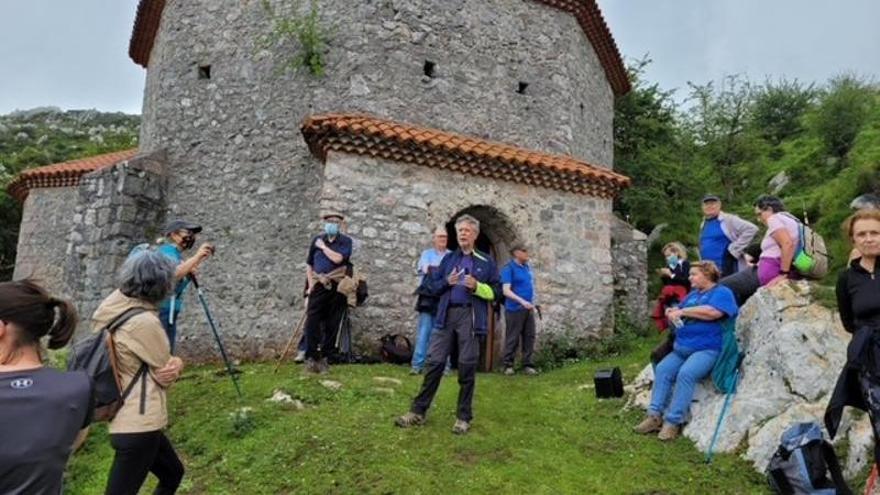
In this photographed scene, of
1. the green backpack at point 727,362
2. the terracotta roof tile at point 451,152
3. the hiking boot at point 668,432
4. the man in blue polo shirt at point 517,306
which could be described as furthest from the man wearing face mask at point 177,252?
the green backpack at point 727,362

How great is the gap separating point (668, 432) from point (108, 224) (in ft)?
30.2

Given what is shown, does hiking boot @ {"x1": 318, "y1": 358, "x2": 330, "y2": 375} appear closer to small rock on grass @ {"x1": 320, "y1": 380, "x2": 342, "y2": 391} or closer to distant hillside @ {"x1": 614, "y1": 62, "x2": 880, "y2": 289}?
small rock on grass @ {"x1": 320, "y1": 380, "x2": 342, "y2": 391}

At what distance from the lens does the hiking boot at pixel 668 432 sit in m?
6.46

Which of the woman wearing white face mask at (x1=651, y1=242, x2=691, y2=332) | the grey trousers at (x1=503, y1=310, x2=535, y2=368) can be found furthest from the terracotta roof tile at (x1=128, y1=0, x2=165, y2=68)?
the woman wearing white face mask at (x1=651, y1=242, x2=691, y2=332)

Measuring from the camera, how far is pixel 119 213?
37.5 ft

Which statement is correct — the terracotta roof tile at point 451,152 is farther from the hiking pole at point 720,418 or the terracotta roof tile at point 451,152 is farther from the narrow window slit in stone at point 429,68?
the hiking pole at point 720,418

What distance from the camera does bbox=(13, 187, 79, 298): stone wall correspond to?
1672cm

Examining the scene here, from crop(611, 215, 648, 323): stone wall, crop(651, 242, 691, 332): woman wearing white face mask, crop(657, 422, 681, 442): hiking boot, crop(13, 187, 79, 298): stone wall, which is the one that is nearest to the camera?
crop(657, 422, 681, 442): hiking boot

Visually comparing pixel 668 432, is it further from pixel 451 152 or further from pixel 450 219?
pixel 451 152

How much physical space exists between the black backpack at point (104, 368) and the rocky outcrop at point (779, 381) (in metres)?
4.80

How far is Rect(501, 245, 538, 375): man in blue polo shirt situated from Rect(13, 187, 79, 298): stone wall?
1182cm

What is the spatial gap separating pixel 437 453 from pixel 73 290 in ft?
27.0

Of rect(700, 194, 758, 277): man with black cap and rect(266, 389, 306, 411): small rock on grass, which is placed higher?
rect(700, 194, 758, 277): man with black cap

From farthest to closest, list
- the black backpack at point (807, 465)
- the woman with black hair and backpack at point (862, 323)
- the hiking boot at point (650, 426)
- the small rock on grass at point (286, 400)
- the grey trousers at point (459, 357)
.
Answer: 1. the small rock on grass at point (286, 400)
2. the hiking boot at point (650, 426)
3. the grey trousers at point (459, 357)
4. the black backpack at point (807, 465)
5. the woman with black hair and backpack at point (862, 323)
